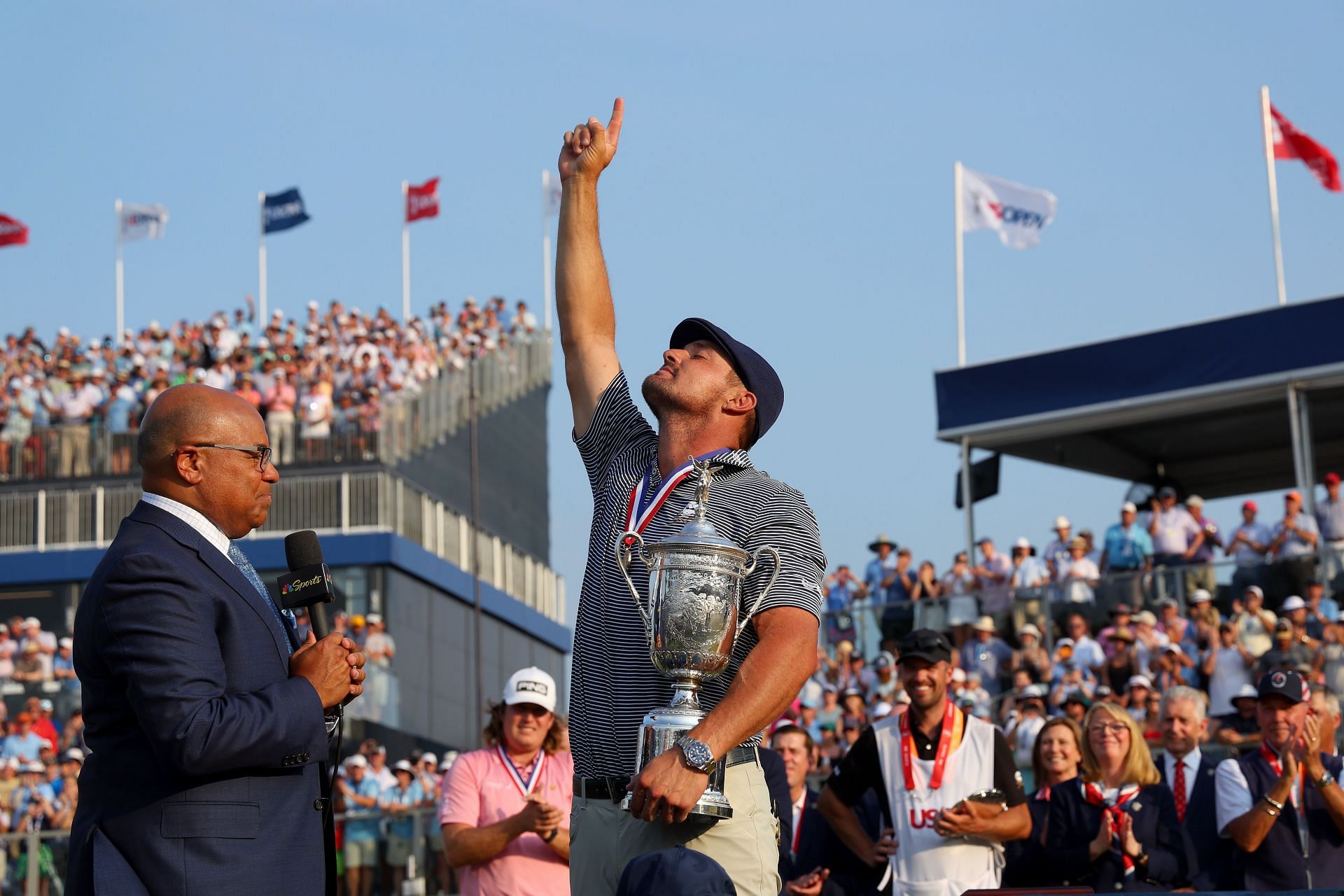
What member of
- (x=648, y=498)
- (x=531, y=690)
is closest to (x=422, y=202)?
(x=531, y=690)

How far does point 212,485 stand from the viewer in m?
4.30

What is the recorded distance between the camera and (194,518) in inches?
168

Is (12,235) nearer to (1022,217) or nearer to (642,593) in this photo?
(1022,217)

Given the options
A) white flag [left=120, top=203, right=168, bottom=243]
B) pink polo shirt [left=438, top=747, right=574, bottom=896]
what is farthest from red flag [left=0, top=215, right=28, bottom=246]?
pink polo shirt [left=438, top=747, right=574, bottom=896]

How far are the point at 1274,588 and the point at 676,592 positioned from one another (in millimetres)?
12524

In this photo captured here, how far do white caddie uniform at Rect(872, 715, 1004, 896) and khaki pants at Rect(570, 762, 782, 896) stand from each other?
3.82m

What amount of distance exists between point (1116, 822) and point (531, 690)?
2727 mm

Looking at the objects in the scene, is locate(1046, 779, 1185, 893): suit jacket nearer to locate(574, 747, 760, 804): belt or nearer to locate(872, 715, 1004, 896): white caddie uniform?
locate(872, 715, 1004, 896): white caddie uniform

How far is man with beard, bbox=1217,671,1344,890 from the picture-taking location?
7.74 m

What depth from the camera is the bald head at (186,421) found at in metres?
4.27

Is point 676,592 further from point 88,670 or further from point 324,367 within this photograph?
point 324,367

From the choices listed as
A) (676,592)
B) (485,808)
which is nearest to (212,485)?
(676,592)

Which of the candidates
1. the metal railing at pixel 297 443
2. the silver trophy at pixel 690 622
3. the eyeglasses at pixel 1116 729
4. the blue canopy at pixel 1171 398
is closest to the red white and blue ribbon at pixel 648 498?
the silver trophy at pixel 690 622

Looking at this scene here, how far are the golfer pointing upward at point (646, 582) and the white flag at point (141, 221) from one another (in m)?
37.6
